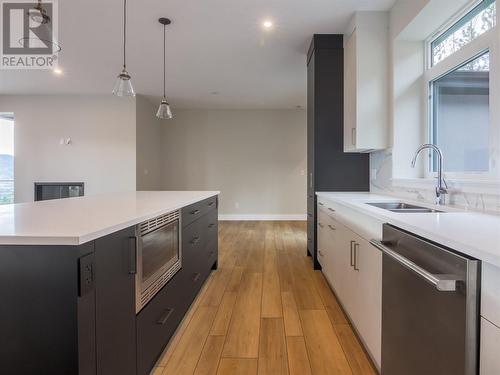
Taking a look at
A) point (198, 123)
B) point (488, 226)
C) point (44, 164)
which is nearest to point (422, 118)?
point (488, 226)

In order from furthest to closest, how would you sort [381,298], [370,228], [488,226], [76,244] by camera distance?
[370,228] → [381,298] → [488,226] → [76,244]

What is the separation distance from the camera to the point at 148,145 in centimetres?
662

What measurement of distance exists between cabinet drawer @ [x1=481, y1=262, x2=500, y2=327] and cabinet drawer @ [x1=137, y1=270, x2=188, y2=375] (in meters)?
1.25

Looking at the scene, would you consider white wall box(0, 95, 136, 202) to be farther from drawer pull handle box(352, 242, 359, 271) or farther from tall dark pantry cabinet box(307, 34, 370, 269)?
drawer pull handle box(352, 242, 359, 271)

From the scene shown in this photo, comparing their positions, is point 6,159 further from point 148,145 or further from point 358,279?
point 358,279

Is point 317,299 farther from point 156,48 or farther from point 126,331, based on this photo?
point 156,48

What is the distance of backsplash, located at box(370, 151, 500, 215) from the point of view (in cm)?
150

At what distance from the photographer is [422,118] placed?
104 inches

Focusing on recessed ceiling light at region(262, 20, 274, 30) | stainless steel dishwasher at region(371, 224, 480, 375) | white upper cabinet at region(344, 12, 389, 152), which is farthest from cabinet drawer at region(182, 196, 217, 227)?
recessed ceiling light at region(262, 20, 274, 30)

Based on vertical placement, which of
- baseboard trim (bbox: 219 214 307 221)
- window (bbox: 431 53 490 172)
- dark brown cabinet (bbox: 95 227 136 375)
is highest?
window (bbox: 431 53 490 172)

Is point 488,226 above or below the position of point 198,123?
below

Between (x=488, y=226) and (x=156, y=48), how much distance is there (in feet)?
13.1

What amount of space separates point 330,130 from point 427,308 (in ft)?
8.65

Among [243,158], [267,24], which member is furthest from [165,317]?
[243,158]
